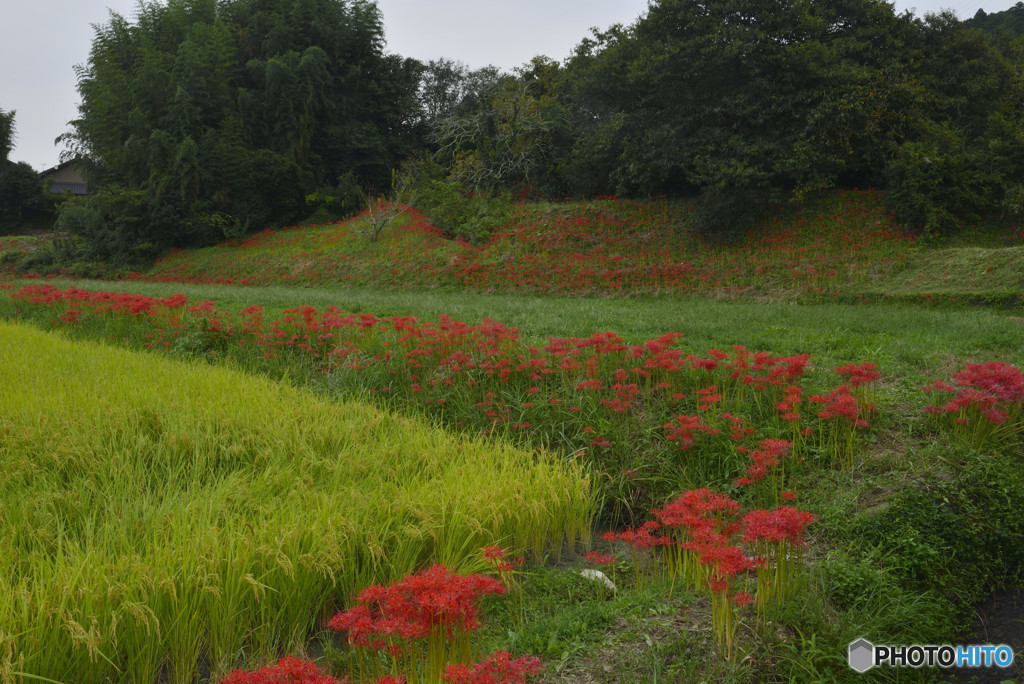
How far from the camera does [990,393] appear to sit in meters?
3.84

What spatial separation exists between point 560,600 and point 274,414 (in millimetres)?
2563

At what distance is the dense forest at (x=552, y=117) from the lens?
1523 cm

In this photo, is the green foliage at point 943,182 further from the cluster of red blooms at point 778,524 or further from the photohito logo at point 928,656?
the cluster of red blooms at point 778,524

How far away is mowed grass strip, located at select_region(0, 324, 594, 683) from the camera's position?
2223 mm

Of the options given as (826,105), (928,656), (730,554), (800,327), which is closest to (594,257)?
(826,105)

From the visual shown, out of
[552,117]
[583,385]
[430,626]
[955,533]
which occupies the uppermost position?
[552,117]

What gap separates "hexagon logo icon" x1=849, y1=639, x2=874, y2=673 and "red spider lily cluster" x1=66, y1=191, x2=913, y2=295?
11.5 metres

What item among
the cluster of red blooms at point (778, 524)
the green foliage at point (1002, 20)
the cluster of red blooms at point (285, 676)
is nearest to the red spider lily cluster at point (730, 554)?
the cluster of red blooms at point (778, 524)

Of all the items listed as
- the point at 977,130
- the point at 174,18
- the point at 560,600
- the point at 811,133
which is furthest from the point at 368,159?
the point at 560,600

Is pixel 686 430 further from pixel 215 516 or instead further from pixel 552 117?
pixel 552 117

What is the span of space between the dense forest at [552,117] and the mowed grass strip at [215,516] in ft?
45.8

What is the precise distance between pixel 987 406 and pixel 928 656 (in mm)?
1938

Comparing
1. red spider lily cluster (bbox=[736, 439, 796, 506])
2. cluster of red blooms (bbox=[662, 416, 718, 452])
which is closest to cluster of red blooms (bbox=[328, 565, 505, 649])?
red spider lily cluster (bbox=[736, 439, 796, 506])

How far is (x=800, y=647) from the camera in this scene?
2477 millimetres
